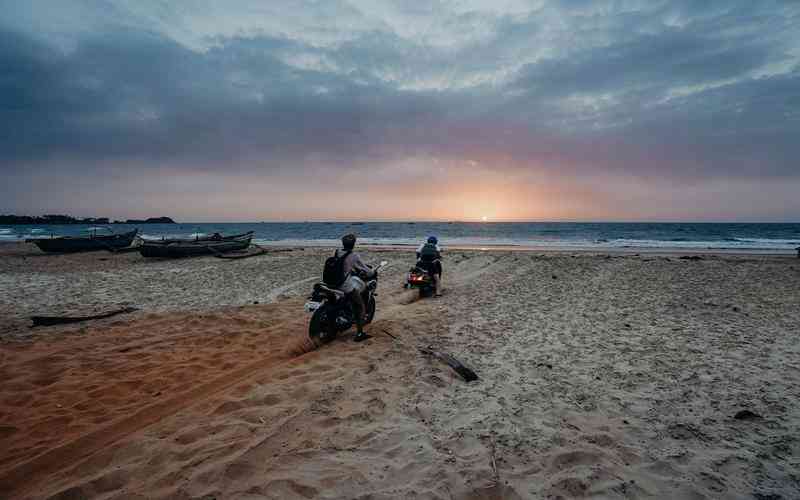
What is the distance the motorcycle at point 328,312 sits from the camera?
7.74 meters

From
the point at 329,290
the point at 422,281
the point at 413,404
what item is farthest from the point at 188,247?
the point at 413,404

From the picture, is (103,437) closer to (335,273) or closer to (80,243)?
(335,273)

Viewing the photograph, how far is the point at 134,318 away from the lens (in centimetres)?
1028

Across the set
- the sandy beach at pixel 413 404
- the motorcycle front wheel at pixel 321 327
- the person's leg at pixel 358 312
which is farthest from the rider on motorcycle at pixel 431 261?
the motorcycle front wheel at pixel 321 327

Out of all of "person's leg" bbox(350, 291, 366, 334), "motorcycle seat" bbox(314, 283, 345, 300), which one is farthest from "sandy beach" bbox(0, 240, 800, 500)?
"motorcycle seat" bbox(314, 283, 345, 300)

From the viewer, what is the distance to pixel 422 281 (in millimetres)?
13062

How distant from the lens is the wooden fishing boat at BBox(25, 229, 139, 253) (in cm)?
3022

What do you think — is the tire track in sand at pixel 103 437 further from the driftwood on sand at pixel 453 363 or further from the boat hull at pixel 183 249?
the boat hull at pixel 183 249

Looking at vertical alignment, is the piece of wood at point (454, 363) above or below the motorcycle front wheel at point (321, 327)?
below

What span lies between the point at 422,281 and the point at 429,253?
1136 mm

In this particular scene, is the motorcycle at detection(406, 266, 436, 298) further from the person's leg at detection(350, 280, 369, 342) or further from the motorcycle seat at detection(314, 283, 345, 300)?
the motorcycle seat at detection(314, 283, 345, 300)

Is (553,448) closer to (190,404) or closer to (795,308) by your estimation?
(190,404)

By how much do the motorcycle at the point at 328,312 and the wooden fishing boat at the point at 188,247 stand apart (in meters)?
21.8

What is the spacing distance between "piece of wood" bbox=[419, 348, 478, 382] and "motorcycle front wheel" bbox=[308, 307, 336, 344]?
83.1 inches
